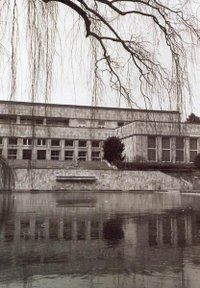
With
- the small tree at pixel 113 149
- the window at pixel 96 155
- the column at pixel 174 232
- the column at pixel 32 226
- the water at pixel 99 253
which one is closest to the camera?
the water at pixel 99 253

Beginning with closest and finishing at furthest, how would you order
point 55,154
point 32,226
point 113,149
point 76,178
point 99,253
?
point 99,253
point 32,226
point 76,178
point 113,149
point 55,154

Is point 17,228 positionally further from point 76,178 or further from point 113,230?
point 76,178

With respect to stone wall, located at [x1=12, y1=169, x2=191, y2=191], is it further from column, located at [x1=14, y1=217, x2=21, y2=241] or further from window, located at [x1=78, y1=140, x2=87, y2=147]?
column, located at [x1=14, y1=217, x2=21, y2=241]

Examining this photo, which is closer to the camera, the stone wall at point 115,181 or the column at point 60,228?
the column at point 60,228

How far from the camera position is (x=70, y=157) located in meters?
68.7

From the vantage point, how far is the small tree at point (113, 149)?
55.1m

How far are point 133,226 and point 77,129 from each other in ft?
169

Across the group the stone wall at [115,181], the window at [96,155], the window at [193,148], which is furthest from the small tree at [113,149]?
the window at [96,155]

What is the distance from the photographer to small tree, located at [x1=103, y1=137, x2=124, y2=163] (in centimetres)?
5506

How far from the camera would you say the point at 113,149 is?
181 ft

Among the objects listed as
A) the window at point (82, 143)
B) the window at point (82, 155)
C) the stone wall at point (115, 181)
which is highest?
the window at point (82, 143)

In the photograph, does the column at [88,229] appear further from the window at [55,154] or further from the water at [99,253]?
Result: the window at [55,154]

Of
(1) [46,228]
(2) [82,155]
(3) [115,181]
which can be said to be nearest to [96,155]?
(2) [82,155]

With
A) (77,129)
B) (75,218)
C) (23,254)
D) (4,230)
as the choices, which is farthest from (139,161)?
(23,254)
